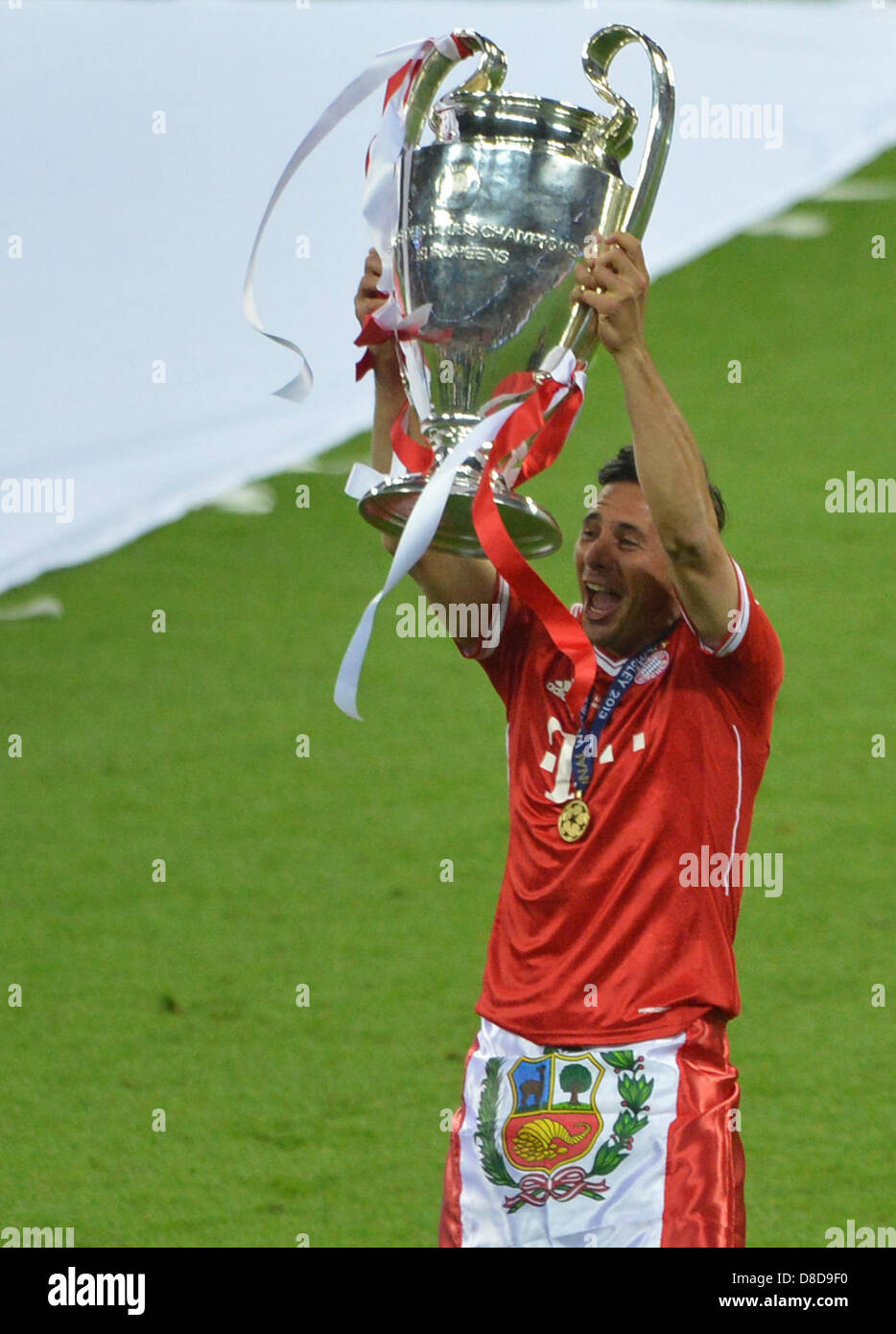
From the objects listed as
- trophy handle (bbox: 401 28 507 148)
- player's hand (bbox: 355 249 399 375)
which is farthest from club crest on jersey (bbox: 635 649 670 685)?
trophy handle (bbox: 401 28 507 148)

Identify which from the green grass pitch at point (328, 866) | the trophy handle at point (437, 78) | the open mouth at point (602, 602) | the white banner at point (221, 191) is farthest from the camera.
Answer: the white banner at point (221, 191)

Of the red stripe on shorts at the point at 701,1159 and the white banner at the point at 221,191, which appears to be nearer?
the red stripe on shorts at the point at 701,1159

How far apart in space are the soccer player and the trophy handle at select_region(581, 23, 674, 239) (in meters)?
0.16

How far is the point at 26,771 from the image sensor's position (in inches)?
256

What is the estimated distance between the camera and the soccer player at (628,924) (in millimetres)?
Result: 2645

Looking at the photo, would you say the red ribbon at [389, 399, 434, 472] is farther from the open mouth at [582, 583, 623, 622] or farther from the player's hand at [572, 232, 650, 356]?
the player's hand at [572, 232, 650, 356]

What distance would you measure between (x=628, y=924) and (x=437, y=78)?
117cm

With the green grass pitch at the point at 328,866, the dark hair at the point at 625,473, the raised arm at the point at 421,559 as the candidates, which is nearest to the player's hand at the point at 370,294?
the raised arm at the point at 421,559

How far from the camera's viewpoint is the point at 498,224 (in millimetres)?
2639

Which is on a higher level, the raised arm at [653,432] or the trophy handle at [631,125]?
the trophy handle at [631,125]

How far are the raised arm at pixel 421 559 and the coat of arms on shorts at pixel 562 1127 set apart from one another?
631 mm

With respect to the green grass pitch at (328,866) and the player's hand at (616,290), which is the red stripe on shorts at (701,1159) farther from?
the green grass pitch at (328,866)

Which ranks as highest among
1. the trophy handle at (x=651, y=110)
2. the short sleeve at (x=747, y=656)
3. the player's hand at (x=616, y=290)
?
the trophy handle at (x=651, y=110)

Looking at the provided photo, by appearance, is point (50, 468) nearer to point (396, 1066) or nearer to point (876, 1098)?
point (396, 1066)
